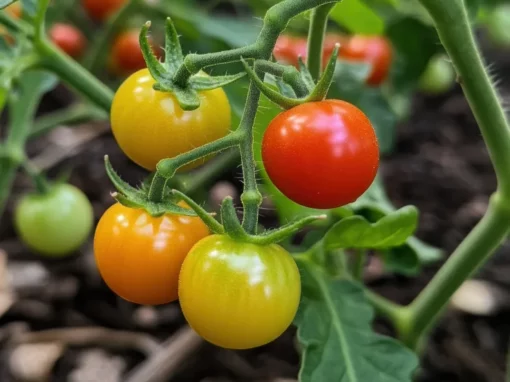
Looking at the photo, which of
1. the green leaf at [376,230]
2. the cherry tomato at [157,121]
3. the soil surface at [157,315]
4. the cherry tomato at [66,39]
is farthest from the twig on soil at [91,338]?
the cherry tomato at [66,39]

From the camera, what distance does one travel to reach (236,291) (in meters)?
0.68

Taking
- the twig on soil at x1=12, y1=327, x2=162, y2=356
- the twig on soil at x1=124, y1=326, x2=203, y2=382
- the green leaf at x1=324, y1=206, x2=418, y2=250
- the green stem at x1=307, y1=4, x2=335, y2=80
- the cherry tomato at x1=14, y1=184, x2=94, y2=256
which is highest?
the green stem at x1=307, y1=4, x2=335, y2=80

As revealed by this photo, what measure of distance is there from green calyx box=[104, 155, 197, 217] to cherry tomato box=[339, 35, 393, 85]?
1.31 metres

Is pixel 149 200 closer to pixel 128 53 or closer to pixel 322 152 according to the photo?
pixel 322 152

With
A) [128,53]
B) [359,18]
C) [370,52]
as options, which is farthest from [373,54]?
[128,53]

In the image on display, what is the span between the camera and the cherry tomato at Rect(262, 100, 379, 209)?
655 millimetres

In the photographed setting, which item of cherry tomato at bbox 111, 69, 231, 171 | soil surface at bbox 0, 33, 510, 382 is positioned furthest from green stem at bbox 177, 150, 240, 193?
cherry tomato at bbox 111, 69, 231, 171

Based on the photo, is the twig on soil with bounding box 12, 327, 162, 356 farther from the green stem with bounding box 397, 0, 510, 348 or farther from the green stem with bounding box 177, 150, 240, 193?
the green stem with bounding box 397, 0, 510, 348

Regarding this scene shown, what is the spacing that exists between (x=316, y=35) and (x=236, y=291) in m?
0.47

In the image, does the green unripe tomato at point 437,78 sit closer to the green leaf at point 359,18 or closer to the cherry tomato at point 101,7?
the green leaf at point 359,18

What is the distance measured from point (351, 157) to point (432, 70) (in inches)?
80.7

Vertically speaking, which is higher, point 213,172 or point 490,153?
point 490,153

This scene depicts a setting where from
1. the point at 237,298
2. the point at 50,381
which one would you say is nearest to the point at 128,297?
the point at 237,298

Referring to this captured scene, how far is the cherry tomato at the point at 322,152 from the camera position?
2.15ft
